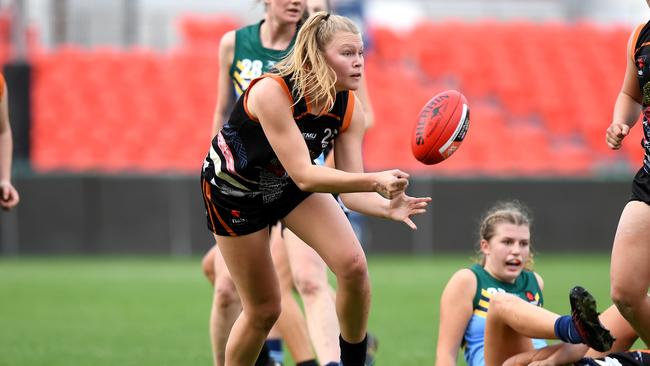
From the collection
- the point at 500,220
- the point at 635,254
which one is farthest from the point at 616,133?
the point at 500,220

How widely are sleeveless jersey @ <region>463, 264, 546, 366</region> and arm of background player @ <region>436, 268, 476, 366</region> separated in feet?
0.15

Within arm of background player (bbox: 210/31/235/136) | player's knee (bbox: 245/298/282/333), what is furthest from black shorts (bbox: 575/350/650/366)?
arm of background player (bbox: 210/31/235/136)

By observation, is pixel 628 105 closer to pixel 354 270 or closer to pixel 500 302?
pixel 500 302

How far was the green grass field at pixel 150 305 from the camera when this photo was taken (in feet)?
22.8

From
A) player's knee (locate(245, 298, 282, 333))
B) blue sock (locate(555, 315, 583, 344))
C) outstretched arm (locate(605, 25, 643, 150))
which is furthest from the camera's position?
outstretched arm (locate(605, 25, 643, 150))

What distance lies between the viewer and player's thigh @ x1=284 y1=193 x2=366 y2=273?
14.6ft

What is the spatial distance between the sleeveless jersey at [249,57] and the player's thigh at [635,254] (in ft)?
7.34

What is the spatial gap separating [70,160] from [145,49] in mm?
4242

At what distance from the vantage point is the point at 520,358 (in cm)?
461

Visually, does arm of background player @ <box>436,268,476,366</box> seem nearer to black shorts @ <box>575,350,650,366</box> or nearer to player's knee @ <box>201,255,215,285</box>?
black shorts @ <box>575,350,650,366</box>

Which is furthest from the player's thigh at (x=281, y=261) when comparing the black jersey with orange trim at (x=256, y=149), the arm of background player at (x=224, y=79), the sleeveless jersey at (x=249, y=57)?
the black jersey with orange trim at (x=256, y=149)

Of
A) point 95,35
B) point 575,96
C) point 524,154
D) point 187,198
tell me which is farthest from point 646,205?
point 95,35

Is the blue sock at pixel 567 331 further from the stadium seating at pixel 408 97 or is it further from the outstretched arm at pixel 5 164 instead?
the stadium seating at pixel 408 97

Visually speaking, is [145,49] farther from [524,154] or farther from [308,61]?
[308,61]
